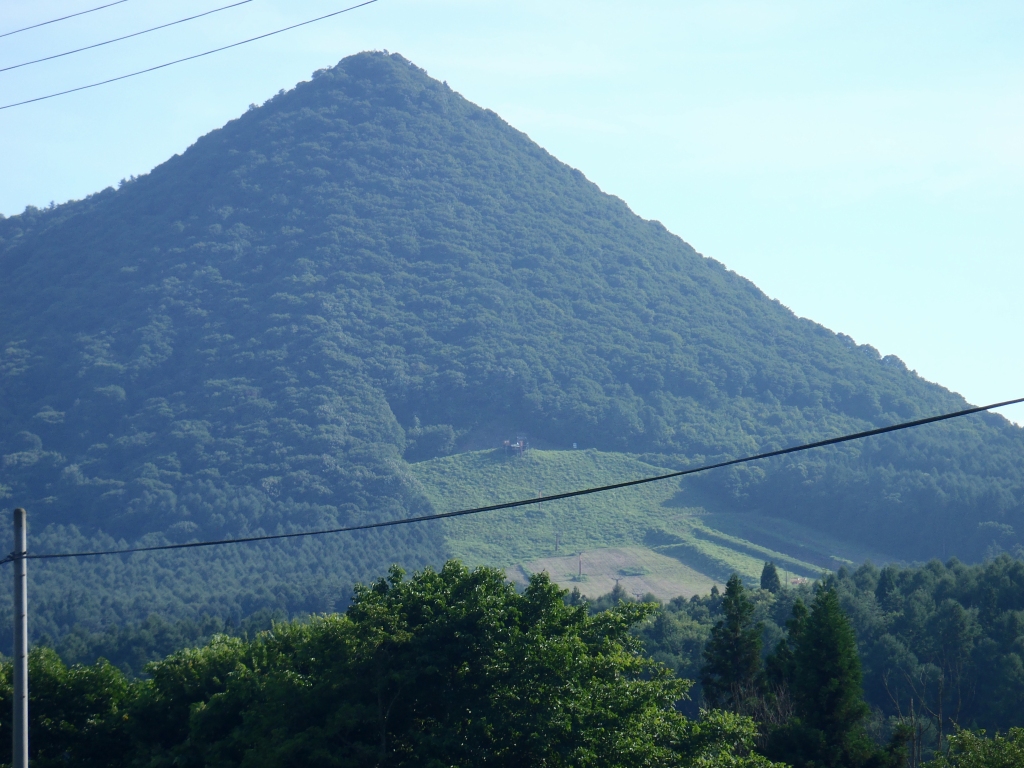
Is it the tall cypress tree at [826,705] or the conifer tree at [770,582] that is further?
the conifer tree at [770,582]

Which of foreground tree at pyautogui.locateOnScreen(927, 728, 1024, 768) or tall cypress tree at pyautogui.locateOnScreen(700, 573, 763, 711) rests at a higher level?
foreground tree at pyautogui.locateOnScreen(927, 728, 1024, 768)

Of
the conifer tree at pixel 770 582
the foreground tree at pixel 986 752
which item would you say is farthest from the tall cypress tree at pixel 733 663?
the conifer tree at pixel 770 582

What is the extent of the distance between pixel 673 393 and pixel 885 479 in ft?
177

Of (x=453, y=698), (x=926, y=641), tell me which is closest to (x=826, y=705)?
(x=453, y=698)

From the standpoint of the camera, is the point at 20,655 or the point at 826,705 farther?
the point at 826,705

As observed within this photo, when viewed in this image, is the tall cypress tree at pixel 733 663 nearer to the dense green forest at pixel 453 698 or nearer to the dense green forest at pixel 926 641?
the dense green forest at pixel 453 698

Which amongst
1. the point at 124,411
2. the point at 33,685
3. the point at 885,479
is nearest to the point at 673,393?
the point at 885,479

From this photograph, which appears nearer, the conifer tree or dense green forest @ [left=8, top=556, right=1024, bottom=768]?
dense green forest @ [left=8, top=556, right=1024, bottom=768]

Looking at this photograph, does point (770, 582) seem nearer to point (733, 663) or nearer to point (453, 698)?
point (733, 663)

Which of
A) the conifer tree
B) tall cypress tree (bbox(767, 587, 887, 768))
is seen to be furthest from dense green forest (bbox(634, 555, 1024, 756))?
tall cypress tree (bbox(767, 587, 887, 768))

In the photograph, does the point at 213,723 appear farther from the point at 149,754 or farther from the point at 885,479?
the point at 885,479

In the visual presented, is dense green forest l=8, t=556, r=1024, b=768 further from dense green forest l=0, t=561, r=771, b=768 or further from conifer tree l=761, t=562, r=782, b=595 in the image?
conifer tree l=761, t=562, r=782, b=595

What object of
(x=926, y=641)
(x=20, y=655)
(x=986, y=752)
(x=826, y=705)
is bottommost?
(x=926, y=641)

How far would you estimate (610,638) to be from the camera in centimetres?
2598
